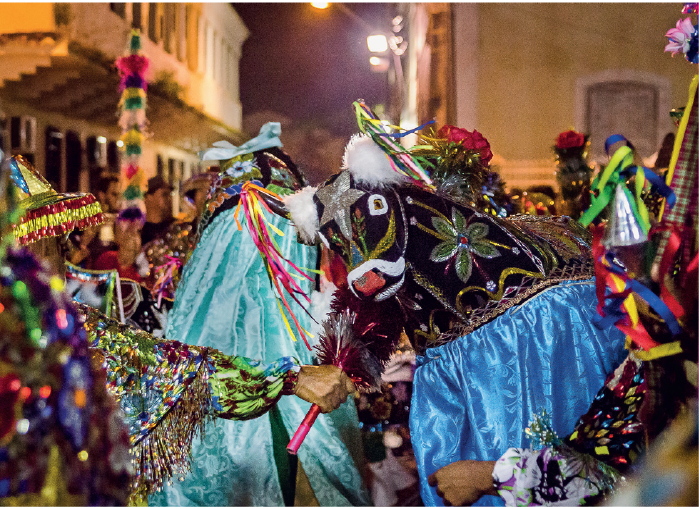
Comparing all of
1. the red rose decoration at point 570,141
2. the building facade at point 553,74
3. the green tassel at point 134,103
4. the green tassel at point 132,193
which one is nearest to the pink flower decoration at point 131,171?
the green tassel at point 132,193

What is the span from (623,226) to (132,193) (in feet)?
17.0

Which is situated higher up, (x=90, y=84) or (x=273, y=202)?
(x=90, y=84)

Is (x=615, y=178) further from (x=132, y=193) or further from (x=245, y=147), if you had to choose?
(x=132, y=193)

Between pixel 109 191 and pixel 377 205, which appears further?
pixel 109 191

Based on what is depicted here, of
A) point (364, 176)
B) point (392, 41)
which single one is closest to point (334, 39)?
point (392, 41)

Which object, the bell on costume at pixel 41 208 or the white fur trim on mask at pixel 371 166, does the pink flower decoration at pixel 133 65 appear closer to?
the bell on costume at pixel 41 208

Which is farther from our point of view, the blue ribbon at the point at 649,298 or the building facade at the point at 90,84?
the building facade at the point at 90,84

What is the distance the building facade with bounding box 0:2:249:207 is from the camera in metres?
9.38

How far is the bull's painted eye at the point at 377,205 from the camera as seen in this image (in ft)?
6.01

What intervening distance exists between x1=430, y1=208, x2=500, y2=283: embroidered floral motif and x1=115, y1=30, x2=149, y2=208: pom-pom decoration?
4.41 m

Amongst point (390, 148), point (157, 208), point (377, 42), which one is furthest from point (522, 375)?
point (377, 42)

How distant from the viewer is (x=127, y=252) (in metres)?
4.71

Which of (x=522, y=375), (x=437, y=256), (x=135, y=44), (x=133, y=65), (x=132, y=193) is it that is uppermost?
(x=135, y=44)

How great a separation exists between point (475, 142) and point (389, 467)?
1859 mm
